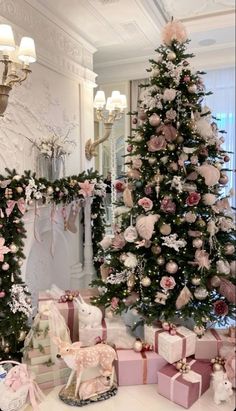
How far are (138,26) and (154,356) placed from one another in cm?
325

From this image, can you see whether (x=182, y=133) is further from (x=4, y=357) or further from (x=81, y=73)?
(x=4, y=357)

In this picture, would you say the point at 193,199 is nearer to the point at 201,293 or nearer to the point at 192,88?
the point at 201,293

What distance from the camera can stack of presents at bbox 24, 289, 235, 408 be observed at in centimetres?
225

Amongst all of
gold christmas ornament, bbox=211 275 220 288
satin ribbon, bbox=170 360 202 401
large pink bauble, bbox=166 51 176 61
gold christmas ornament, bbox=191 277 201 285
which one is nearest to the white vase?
large pink bauble, bbox=166 51 176 61

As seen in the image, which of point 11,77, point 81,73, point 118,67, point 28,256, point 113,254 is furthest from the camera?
point 118,67

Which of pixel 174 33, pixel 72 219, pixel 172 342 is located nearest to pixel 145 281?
pixel 172 342

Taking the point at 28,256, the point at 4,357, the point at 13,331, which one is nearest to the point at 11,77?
the point at 28,256

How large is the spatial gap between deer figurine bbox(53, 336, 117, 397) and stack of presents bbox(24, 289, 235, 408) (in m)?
0.15

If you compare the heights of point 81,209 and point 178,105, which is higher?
point 178,105

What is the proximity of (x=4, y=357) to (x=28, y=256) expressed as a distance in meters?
0.87

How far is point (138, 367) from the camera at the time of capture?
7.80ft

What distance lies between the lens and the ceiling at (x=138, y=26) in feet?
10.3

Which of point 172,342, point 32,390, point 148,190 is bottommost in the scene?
point 32,390

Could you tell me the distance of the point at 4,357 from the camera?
247 centimetres
